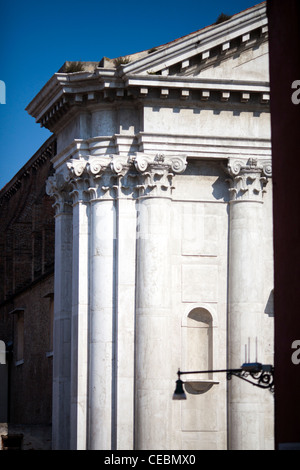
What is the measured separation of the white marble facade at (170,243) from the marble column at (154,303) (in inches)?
1.1

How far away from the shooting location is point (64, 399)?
38.2 m

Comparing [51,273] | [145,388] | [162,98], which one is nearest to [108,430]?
[145,388]

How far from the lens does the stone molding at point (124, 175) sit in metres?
37.1

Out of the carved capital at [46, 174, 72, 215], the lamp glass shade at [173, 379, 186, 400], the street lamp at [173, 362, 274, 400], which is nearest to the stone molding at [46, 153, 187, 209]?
the carved capital at [46, 174, 72, 215]

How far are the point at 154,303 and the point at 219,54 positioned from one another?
23.4 feet

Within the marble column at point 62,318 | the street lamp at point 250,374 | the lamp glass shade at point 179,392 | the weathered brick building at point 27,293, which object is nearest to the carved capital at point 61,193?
the marble column at point 62,318

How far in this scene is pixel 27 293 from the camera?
5959 cm

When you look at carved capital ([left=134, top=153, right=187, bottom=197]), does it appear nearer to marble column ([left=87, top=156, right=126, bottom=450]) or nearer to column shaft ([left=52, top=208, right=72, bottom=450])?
marble column ([left=87, top=156, right=126, bottom=450])

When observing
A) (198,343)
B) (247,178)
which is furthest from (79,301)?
(247,178)

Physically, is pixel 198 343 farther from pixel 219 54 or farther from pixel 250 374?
pixel 219 54

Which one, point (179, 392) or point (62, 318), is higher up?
point (62, 318)

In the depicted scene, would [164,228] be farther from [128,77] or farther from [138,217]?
[128,77]

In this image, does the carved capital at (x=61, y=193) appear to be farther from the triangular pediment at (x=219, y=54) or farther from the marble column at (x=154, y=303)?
the triangular pediment at (x=219, y=54)

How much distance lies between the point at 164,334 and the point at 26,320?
23271 mm
